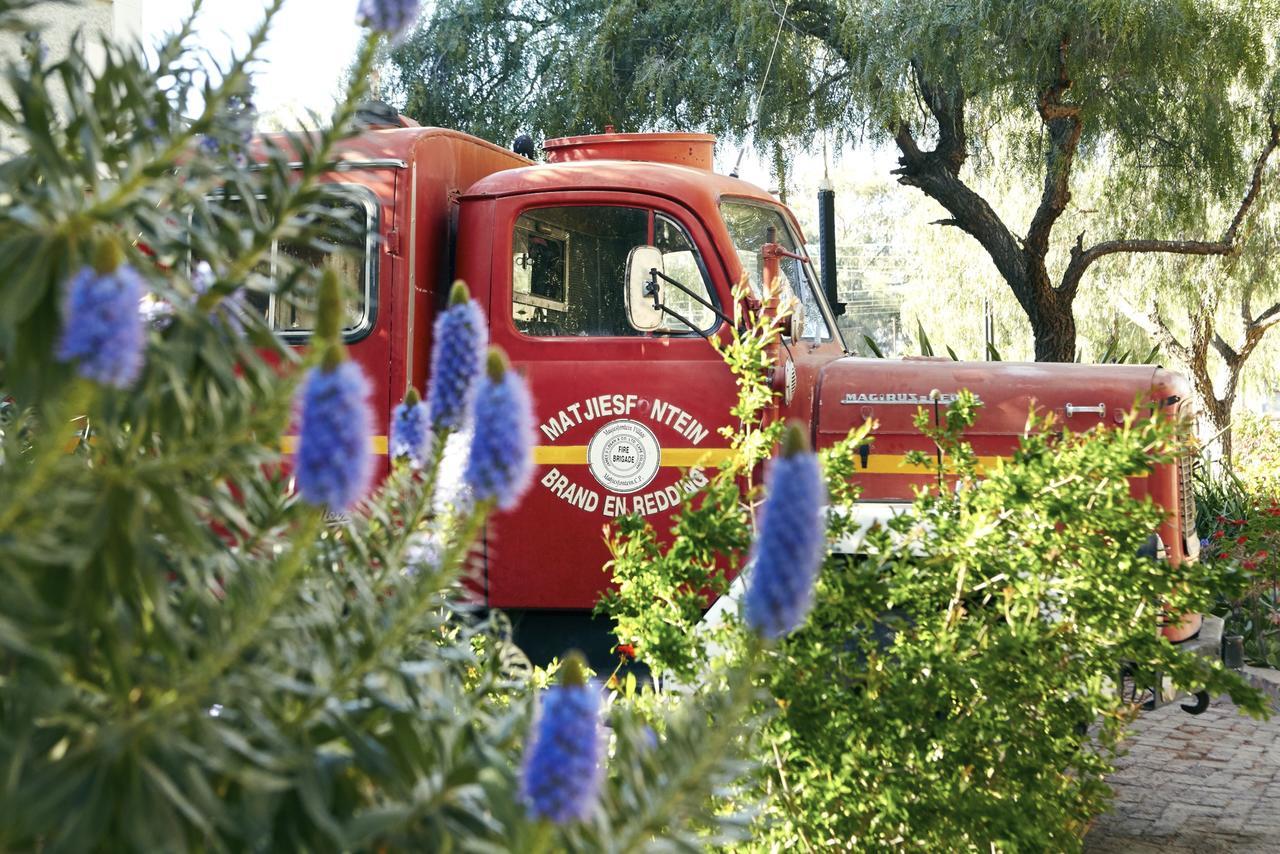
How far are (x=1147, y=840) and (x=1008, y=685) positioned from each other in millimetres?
3002

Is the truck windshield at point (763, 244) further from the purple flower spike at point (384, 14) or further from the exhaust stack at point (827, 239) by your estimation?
the purple flower spike at point (384, 14)

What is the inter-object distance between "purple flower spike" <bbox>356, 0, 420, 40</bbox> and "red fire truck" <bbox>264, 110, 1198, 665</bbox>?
13.8 ft

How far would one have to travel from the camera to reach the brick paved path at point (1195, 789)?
5.66m

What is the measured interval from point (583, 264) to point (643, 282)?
1.27 feet

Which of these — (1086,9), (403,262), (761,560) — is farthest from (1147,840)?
(1086,9)

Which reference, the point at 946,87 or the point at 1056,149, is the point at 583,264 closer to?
the point at 946,87

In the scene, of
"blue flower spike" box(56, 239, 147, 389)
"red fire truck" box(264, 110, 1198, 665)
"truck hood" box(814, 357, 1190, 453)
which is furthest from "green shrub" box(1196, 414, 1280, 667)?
"blue flower spike" box(56, 239, 147, 389)

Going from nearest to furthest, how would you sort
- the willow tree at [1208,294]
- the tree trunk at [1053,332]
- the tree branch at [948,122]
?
the tree branch at [948,122]
the tree trunk at [1053,332]
the willow tree at [1208,294]

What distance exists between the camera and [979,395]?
5.87m

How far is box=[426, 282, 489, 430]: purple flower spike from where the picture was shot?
1578mm

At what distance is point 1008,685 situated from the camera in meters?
3.22

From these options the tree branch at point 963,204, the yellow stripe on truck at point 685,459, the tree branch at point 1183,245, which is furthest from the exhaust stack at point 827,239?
A: the tree branch at point 1183,245

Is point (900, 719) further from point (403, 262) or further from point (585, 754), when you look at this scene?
point (403, 262)

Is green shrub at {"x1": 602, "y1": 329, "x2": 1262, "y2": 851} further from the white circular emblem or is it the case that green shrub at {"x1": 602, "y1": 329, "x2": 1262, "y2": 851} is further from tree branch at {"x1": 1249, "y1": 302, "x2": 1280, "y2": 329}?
tree branch at {"x1": 1249, "y1": 302, "x2": 1280, "y2": 329}
